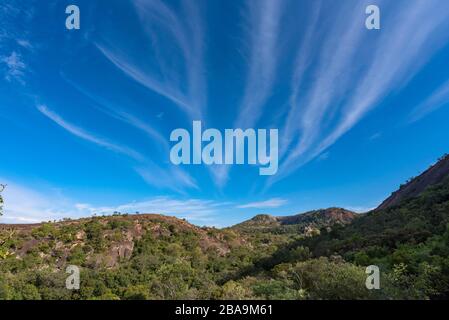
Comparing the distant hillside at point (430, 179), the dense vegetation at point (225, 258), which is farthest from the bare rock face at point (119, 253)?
the distant hillside at point (430, 179)

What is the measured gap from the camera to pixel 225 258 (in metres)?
77.4

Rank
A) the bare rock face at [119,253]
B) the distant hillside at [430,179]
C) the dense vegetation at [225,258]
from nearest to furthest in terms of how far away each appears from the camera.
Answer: the dense vegetation at [225,258] → the distant hillside at [430,179] → the bare rock face at [119,253]

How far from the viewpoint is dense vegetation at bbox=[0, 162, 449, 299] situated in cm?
1445

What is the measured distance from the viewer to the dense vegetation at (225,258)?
14.4 m

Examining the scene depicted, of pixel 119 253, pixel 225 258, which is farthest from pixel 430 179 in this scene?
pixel 119 253

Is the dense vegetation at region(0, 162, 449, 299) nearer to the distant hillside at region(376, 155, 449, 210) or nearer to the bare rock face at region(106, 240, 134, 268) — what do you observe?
the bare rock face at region(106, 240, 134, 268)

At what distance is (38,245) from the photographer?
202ft

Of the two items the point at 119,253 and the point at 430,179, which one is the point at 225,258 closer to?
the point at 119,253

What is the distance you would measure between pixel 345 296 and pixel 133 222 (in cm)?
7682

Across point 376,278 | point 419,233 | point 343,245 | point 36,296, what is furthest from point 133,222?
point 376,278

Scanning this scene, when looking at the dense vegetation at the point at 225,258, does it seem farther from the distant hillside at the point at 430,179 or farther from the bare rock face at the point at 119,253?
the distant hillside at the point at 430,179

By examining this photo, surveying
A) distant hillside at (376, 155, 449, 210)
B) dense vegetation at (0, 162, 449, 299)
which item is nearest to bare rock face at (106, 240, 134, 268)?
dense vegetation at (0, 162, 449, 299)
